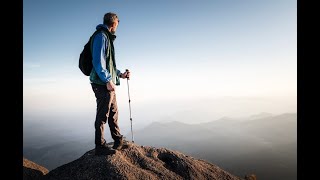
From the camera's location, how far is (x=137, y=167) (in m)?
6.98

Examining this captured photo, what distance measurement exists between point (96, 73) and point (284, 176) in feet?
566

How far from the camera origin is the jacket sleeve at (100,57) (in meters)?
6.27

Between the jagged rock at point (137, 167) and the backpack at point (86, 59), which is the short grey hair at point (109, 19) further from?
the jagged rock at point (137, 167)

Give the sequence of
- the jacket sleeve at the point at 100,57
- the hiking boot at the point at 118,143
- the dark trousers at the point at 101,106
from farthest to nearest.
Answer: the hiking boot at the point at 118,143
the dark trousers at the point at 101,106
the jacket sleeve at the point at 100,57

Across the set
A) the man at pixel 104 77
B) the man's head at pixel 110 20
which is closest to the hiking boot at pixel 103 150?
the man at pixel 104 77

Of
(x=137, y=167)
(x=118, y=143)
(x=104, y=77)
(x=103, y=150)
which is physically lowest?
(x=137, y=167)

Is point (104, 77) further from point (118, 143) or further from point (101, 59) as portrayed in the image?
point (118, 143)

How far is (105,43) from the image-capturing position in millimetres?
6477

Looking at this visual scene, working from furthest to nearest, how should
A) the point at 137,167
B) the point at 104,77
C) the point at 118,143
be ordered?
the point at 118,143
the point at 137,167
the point at 104,77

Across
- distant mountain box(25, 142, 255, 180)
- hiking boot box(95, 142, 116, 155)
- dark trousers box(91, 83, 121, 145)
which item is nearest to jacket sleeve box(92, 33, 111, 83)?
dark trousers box(91, 83, 121, 145)

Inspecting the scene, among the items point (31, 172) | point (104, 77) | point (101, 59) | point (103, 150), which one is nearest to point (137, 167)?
point (103, 150)
